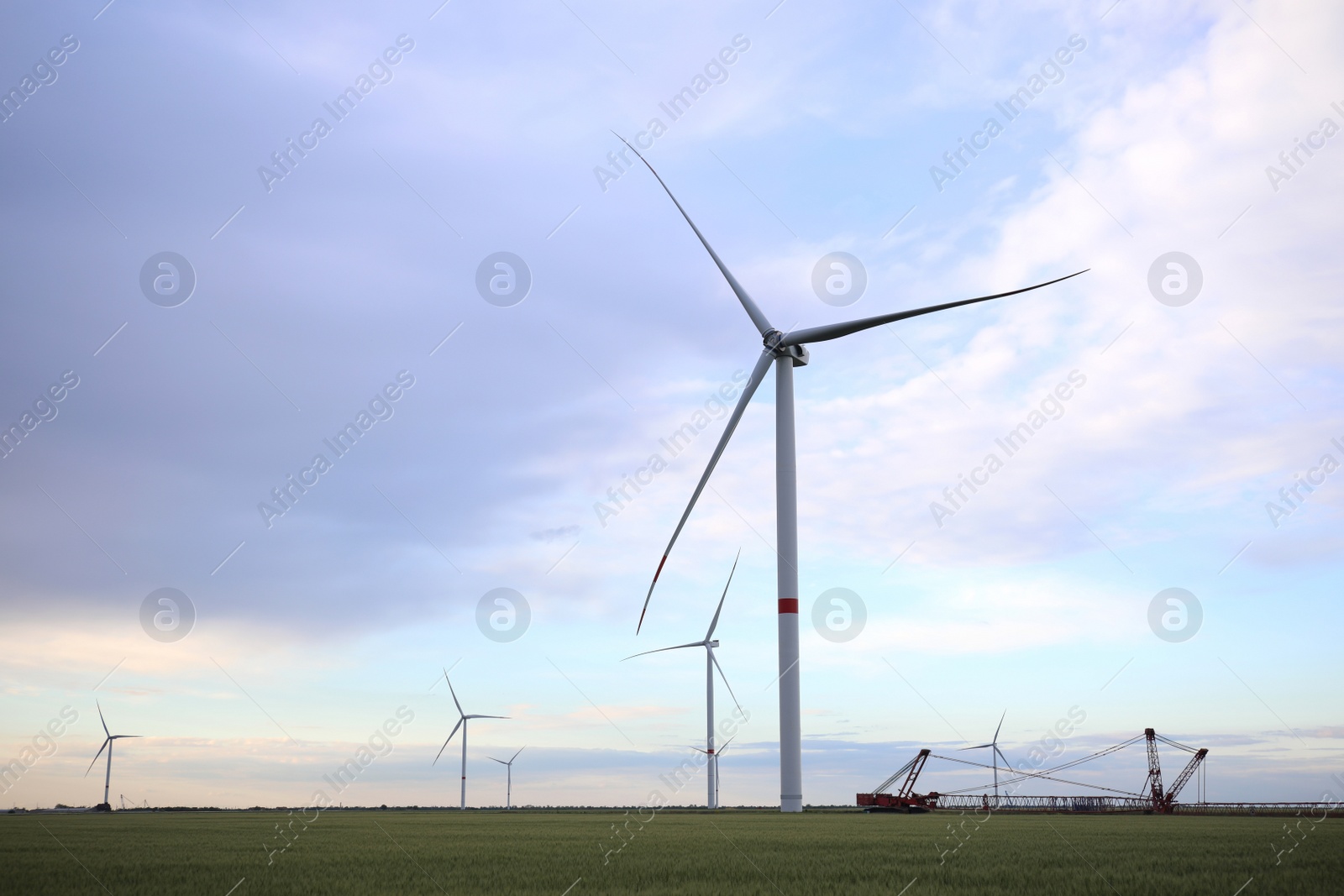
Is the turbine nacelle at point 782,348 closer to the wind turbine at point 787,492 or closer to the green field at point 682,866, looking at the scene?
the wind turbine at point 787,492

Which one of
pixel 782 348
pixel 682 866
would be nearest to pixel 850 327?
pixel 782 348

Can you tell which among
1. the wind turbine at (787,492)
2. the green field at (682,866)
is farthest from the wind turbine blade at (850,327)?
the green field at (682,866)

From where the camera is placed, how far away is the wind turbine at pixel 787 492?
5653 cm

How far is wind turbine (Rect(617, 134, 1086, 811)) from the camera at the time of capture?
56.5 metres

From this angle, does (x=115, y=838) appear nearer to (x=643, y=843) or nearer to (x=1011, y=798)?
(x=643, y=843)

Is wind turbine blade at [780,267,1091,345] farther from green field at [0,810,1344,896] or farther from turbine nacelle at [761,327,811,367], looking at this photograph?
green field at [0,810,1344,896]

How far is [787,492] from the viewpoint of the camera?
5966 cm

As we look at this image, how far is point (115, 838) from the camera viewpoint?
123ft

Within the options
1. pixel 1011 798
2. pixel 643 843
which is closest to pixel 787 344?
pixel 643 843

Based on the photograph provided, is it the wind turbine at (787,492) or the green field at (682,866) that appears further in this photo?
the wind turbine at (787,492)

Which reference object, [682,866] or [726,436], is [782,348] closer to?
[726,436]

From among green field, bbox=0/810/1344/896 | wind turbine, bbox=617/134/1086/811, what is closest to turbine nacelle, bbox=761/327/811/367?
wind turbine, bbox=617/134/1086/811

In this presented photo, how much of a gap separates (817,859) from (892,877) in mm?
4465

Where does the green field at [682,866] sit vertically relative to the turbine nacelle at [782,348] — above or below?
below
